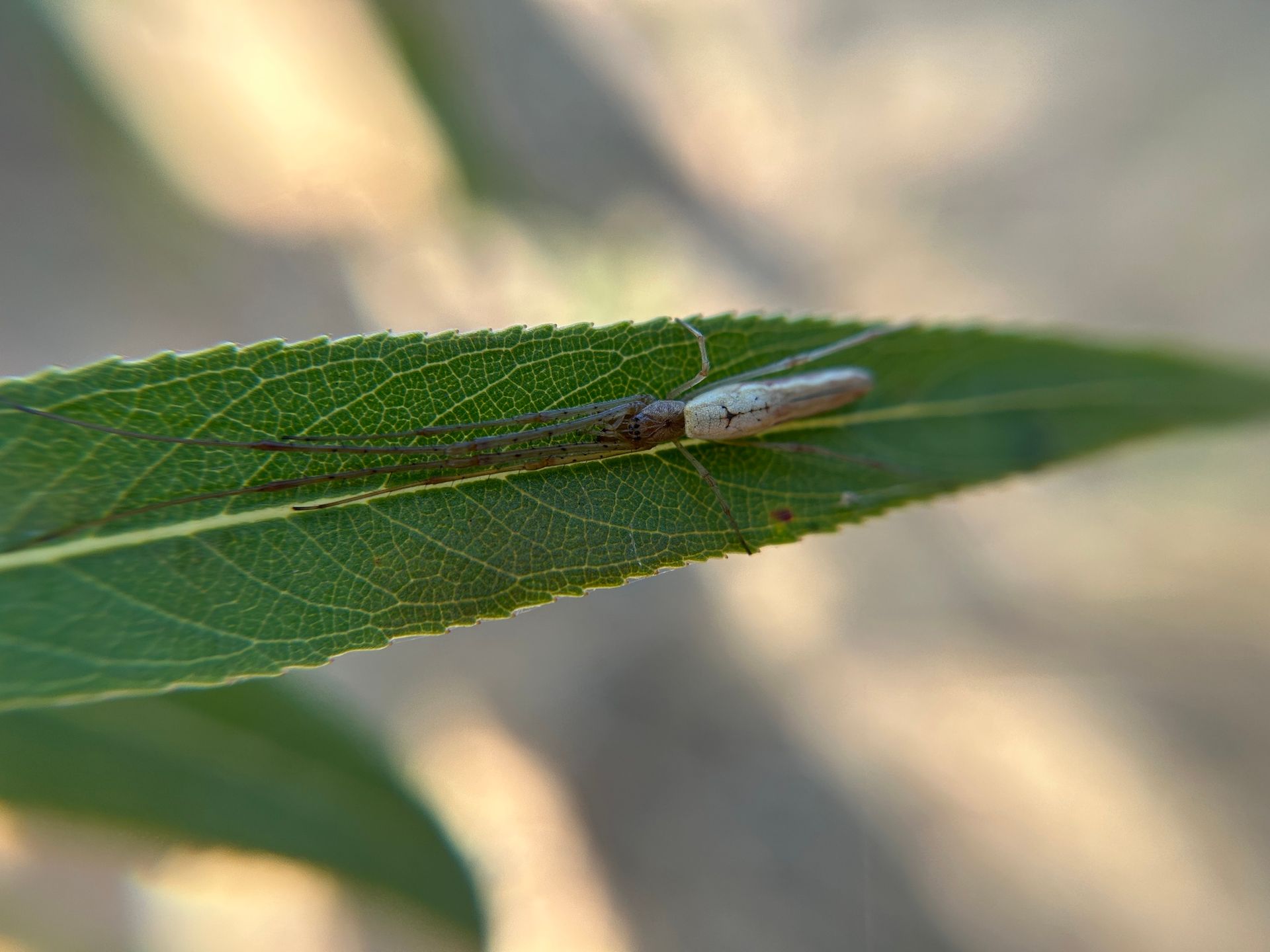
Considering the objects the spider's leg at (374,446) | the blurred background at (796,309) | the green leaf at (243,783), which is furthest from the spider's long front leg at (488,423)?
the blurred background at (796,309)

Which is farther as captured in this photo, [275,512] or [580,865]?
[580,865]

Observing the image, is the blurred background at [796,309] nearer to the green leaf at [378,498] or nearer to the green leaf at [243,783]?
the green leaf at [243,783]

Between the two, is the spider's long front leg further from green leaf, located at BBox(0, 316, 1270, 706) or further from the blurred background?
the blurred background

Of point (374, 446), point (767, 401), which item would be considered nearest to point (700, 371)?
point (767, 401)

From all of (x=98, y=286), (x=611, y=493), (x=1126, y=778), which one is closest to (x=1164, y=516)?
(x=1126, y=778)

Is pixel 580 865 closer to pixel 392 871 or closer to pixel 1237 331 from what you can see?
pixel 392 871

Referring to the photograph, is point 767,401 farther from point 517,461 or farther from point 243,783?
point 243,783
